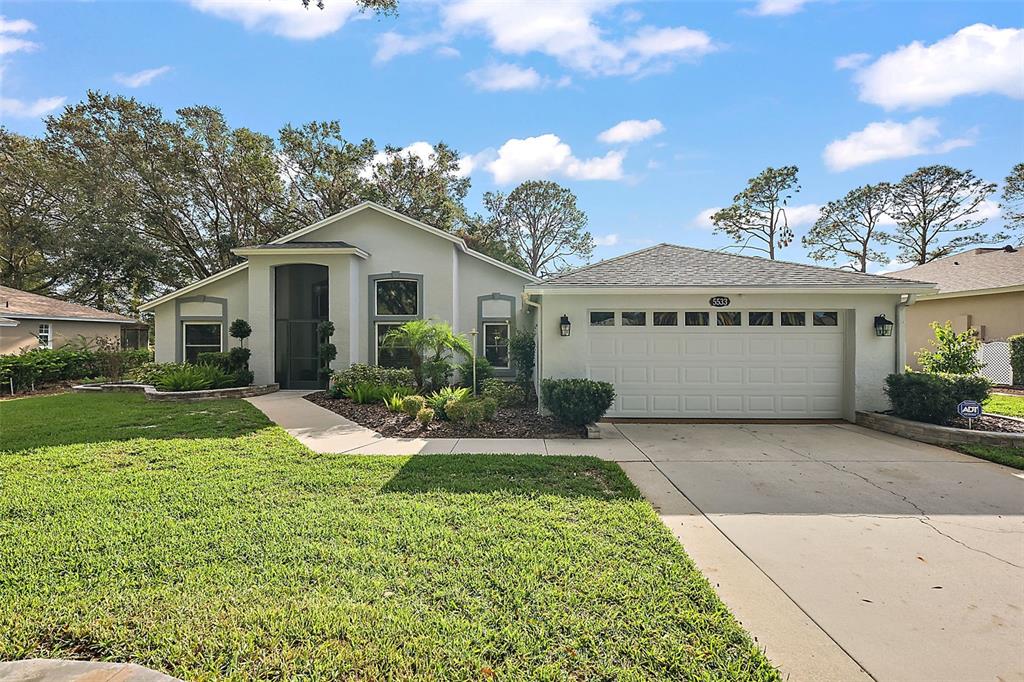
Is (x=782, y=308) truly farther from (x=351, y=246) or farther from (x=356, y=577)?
(x=351, y=246)

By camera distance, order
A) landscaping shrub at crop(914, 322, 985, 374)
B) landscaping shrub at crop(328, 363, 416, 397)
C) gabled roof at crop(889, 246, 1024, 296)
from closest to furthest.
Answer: landscaping shrub at crop(914, 322, 985, 374) < landscaping shrub at crop(328, 363, 416, 397) < gabled roof at crop(889, 246, 1024, 296)

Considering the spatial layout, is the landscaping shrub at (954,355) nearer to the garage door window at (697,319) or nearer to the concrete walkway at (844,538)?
the concrete walkway at (844,538)

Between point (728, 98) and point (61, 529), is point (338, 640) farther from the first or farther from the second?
point (728, 98)

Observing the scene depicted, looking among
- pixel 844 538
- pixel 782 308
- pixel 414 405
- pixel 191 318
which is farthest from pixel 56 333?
pixel 844 538

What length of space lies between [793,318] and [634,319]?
10.2 ft

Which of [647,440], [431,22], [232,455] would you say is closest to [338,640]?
[232,455]

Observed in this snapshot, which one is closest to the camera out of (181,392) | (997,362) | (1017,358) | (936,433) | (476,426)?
(936,433)

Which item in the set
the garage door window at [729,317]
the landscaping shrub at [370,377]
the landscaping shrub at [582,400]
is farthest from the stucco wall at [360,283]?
the landscaping shrub at [582,400]

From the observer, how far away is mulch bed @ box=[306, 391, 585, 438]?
788 cm

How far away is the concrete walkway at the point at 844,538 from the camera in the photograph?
8.23ft

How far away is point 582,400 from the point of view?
784cm

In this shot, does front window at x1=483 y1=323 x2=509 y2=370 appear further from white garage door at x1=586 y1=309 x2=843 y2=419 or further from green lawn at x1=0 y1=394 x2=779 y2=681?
green lawn at x1=0 y1=394 x2=779 y2=681

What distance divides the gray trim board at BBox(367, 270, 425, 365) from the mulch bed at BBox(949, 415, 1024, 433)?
1215cm

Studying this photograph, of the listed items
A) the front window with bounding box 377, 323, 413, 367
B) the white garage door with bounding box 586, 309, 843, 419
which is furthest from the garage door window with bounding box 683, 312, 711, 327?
the front window with bounding box 377, 323, 413, 367
